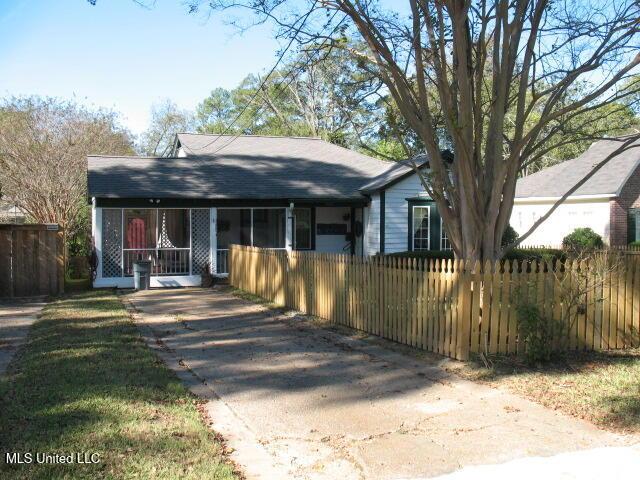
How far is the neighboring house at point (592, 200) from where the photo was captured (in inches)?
1008

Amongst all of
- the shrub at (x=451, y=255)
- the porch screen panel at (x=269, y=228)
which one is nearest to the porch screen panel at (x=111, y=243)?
the porch screen panel at (x=269, y=228)

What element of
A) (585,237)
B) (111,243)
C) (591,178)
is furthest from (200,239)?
(591,178)

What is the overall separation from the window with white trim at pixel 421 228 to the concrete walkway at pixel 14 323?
442 inches

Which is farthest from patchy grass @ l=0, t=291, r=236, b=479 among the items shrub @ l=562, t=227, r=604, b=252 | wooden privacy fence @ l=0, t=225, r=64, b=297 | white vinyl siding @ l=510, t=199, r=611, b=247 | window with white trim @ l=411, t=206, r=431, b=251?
white vinyl siding @ l=510, t=199, r=611, b=247

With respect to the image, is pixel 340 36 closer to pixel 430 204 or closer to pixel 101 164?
pixel 430 204

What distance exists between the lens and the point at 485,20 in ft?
30.7

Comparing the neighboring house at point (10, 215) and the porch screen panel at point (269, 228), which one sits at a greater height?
the neighboring house at point (10, 215)

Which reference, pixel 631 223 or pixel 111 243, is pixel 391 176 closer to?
pixel 111 243

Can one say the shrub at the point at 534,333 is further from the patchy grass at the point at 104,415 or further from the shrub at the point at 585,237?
the shrub at the point at 585,237

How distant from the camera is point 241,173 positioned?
21.3m

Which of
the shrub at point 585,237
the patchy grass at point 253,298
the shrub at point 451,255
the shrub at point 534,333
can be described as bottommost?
the patchy grass at point 253,298

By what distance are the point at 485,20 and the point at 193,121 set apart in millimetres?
52323

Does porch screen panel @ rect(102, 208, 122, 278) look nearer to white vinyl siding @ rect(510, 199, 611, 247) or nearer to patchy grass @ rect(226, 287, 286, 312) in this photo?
patchy grass @ rect(226, 287, 286, 312)

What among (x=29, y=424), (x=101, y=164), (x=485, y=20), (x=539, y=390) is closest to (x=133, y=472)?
(x=29, y=424)
